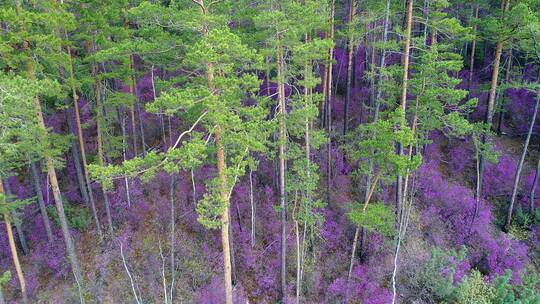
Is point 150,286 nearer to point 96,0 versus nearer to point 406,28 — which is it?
point 96,0

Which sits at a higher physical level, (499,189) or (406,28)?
(406,28)

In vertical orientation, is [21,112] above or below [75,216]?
above

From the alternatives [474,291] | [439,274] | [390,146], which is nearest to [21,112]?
[390,146]

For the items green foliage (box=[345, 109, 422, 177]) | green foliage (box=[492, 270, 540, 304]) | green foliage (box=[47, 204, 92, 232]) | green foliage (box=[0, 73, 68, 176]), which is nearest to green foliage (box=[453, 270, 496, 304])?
green foliage (box=[492, 270, 540, 304])

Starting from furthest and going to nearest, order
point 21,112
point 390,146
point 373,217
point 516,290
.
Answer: point 516,290 < point 373,217 < point 390,146 < point 21,112

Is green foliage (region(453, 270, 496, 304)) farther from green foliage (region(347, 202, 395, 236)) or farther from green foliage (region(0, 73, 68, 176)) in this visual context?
green foliage (region(0, 73, 68, 176))

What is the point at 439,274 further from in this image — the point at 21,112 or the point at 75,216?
the point at 75,216

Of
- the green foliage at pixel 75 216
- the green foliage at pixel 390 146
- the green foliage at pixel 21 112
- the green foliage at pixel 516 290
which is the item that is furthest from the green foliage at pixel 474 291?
the green foliage at pixel 75 216

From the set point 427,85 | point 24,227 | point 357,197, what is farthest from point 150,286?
point 427,85

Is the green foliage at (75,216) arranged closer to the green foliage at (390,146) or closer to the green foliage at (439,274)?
the green foliage at (390,146)
